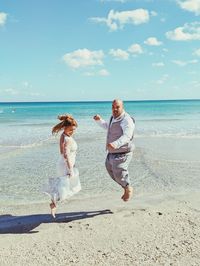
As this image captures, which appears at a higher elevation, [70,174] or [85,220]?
[70,174]

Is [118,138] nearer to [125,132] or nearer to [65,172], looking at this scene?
[125,132]

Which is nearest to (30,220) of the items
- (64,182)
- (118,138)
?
(64,182)

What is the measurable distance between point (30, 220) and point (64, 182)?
79cm

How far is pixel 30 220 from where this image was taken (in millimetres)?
6262

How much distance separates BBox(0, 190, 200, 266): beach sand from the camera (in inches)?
185

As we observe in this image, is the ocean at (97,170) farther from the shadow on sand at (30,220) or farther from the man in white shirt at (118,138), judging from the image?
the man in white shirt at (118,138)

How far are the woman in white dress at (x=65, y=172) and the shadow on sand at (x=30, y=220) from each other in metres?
0.19

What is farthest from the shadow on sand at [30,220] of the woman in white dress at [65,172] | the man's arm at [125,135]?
the man's arm at [125,135]

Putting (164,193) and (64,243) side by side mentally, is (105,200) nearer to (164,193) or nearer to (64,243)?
(164,193)

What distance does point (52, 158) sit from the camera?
40.7ft

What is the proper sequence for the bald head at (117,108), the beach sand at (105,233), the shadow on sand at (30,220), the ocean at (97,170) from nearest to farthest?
1. the beach sand at (105,233)
2. the shadow on sand at (30,220)
3. the bald head at (117,108)
4. the ocean at (97,170)

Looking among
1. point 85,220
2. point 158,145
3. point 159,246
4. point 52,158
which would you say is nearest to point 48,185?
point 85,220

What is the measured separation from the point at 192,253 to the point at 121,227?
47.8 inches

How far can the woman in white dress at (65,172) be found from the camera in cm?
619
